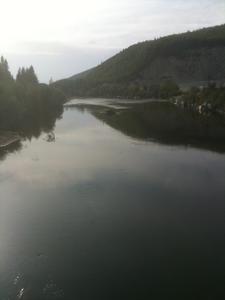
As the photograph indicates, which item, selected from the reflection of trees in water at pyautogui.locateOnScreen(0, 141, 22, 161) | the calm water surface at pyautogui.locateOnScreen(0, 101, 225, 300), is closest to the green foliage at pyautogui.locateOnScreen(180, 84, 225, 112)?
the calm water surface at pyautogui.locateOnScreen(0, 101, 225, 300)

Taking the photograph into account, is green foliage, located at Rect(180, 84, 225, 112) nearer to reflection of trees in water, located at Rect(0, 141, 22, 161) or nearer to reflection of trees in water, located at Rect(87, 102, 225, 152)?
reflection of trees in water, located at Rect(87, 102, 225, 152)

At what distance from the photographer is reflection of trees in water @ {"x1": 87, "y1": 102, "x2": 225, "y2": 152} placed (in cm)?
6512

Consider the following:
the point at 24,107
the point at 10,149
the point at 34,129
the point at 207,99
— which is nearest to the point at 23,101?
the point at 24,107

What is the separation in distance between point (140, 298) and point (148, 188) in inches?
706

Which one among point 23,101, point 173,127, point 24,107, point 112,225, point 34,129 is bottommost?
point 173,127

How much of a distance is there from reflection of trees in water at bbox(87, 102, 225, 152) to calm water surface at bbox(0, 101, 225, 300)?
9.78m

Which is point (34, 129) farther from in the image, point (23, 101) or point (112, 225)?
point (112, 225)

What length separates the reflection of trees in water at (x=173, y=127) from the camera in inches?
2564

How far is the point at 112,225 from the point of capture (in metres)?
29.8

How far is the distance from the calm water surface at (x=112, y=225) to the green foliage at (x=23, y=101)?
2348 cm

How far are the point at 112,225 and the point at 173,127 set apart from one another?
53.4 m

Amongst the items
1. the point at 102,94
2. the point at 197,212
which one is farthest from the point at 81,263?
the point at 102,94

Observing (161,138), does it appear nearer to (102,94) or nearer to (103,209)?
(103,209)

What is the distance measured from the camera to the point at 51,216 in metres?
31.6
